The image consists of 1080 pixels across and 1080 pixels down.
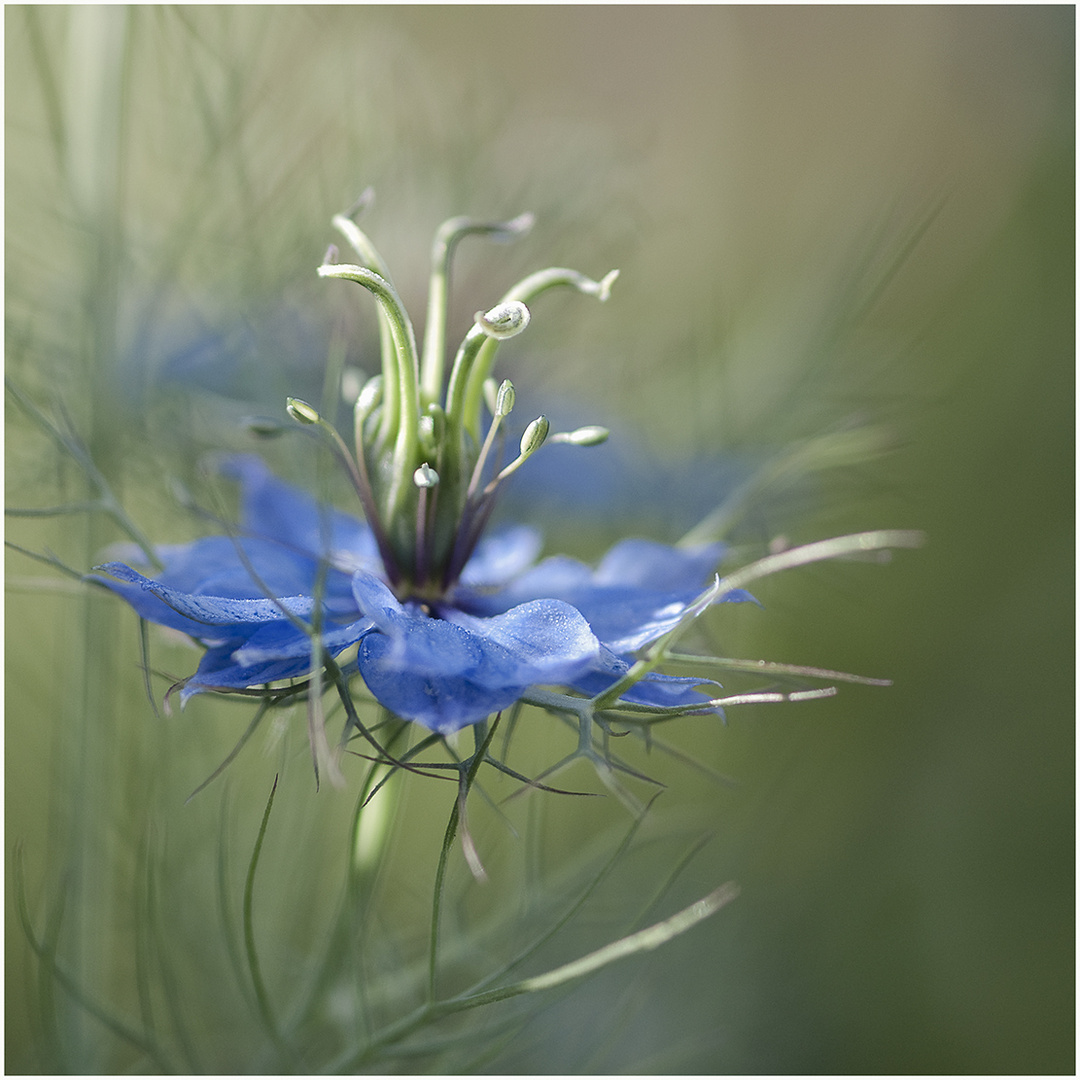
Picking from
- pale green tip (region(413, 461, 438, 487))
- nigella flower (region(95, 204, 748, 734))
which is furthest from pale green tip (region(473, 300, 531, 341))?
pale green tip (region(413, 461, 438, 487))

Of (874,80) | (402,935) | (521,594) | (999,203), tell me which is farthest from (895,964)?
(874,80)

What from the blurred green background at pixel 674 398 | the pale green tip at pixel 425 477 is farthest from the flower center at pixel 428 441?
the blurred green background at pixel 674 398

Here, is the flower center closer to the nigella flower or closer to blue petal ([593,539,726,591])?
the nigella flower

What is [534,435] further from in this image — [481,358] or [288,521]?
[288,521]

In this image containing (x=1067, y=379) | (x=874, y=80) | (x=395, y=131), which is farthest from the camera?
(x=874, y=80)

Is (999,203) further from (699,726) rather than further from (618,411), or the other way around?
(699,726)

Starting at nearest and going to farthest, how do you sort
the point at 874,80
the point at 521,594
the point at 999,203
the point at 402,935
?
the point at 521,594
the point at 402,935
the point at 999,203
the point at 874,80
